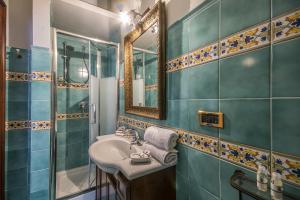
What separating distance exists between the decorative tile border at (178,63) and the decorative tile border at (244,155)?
551 mm

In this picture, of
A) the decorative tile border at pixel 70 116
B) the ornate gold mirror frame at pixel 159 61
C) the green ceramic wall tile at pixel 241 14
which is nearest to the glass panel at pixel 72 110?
the decorative tile border at pixel 70 116

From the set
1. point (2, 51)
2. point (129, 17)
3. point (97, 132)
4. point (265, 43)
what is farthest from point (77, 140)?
point (265, 43)

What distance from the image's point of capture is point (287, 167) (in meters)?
0.51

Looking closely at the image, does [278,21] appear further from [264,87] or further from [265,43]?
[264,87]

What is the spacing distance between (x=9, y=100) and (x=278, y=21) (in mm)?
2093

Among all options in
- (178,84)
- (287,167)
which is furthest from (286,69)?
(178,84)

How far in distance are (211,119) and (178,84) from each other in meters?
0.36

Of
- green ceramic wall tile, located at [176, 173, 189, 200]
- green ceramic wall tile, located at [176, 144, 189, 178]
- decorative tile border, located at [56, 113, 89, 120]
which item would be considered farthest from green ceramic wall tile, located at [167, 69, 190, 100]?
decorative tile border, located at [56, 113, 89, 120]

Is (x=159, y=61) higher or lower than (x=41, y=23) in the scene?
lower

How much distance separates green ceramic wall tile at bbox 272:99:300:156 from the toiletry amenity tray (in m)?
0.17

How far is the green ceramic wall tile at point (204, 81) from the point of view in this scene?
2.51 ft

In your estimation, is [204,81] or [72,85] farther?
[72,85]

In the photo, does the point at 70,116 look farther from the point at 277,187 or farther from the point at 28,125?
the point at 277,187

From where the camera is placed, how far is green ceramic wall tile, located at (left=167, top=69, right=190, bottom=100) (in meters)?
0.96
